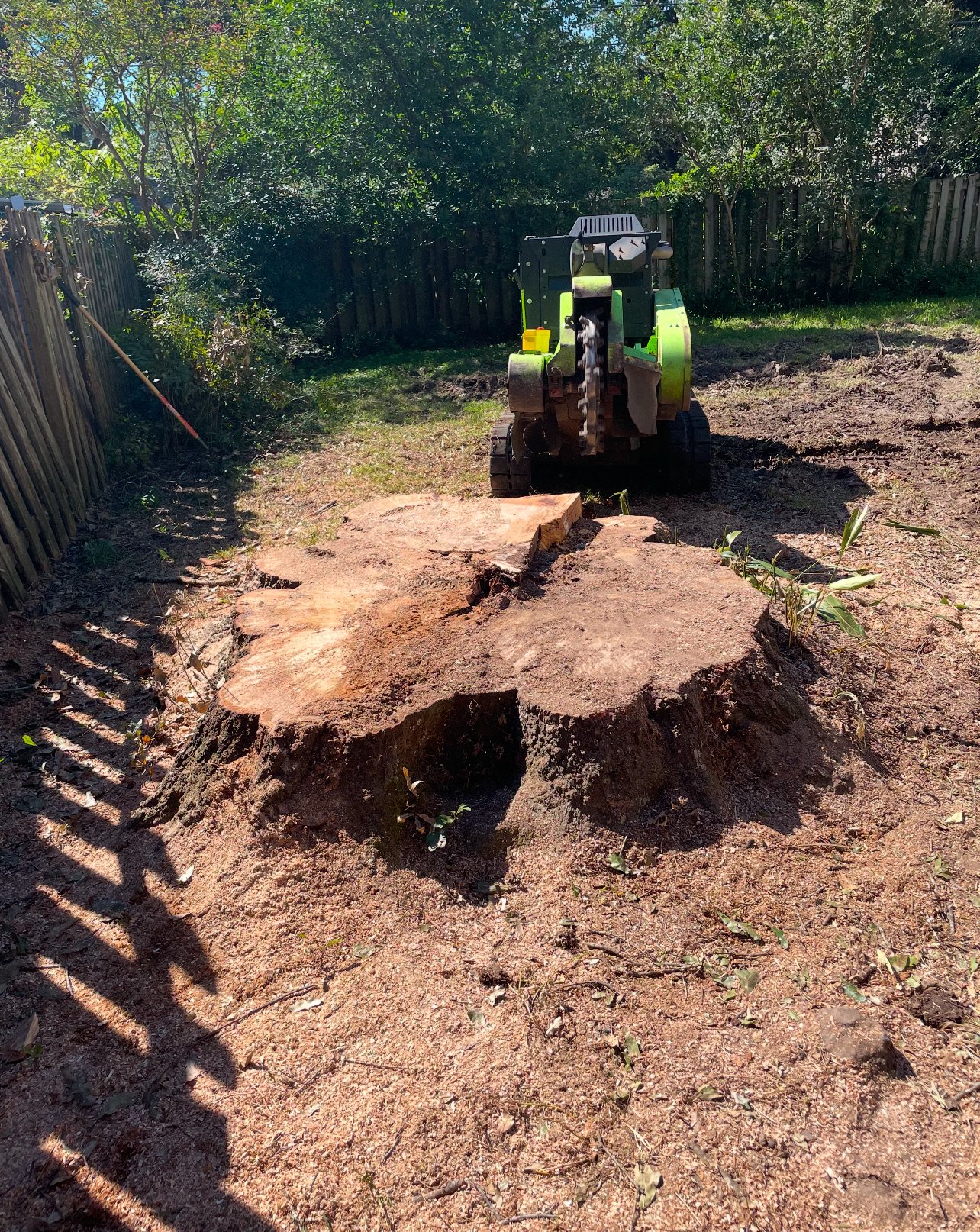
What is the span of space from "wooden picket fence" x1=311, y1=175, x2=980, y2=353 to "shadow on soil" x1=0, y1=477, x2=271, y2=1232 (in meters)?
9.68

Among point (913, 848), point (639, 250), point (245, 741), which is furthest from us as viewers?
point (639, 250)

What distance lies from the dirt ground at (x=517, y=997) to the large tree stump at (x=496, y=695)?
112mm

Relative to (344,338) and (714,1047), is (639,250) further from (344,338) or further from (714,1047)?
(344,338)

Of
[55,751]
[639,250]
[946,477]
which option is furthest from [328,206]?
[55,751]

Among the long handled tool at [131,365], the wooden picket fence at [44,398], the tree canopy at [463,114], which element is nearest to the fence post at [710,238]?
the tree canopy at [463,114]

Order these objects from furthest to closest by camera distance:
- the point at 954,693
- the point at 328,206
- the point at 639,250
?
the point at 328,206 < the point at 639,250 < the point at 954,693

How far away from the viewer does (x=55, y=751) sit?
4184 mm

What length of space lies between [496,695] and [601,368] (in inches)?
135

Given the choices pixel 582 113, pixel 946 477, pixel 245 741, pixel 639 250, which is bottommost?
pixel 946 477

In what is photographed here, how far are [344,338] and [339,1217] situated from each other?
12869 millimetres

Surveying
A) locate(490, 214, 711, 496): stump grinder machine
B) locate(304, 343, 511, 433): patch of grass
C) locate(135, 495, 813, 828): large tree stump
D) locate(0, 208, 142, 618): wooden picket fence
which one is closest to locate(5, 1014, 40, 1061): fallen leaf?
locate(135, 495, 813, 828): large tree stump

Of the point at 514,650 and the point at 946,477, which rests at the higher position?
the point at 514,650

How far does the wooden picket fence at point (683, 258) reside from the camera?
1327cm

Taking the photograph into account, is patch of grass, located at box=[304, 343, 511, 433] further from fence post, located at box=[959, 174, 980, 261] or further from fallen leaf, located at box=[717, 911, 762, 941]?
fallen leaf, located at box=[717, 911, 762, 941]
